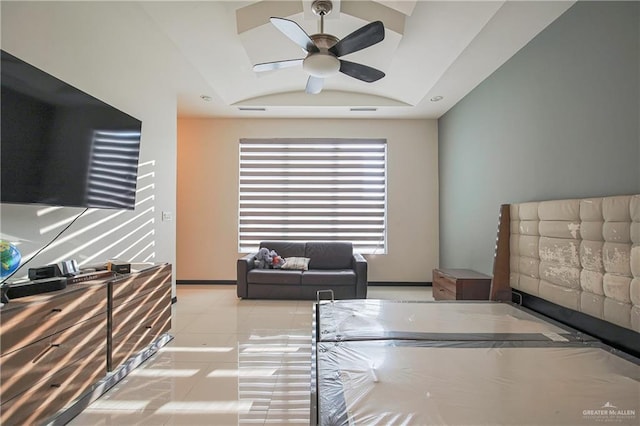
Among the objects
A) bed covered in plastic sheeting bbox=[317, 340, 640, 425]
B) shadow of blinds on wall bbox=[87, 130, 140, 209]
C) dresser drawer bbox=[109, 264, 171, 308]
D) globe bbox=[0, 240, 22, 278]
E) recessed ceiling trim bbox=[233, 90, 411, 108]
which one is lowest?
bed covered in plastic sheeting bbox=[317, 340, 640, 425]

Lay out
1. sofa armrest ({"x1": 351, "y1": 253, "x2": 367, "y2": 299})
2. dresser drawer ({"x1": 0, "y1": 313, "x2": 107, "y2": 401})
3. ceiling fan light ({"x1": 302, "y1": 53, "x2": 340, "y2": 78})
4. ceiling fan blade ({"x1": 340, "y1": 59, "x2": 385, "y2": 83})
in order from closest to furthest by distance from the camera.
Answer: dresser drawer ({"x1": 0, "y1": 313, "x2": 107, "y2": 401}), ceiling fan light ({"x1": 302, "y1": 53, "x2": 340, "y2": 78}), ceiling fan blade ({"x1": 340, "y1": 59, "x2": 385, "y2": 83}), sofa armrest ({"x1": 351, "y1": 253, "x2": 367, "y2": 299})

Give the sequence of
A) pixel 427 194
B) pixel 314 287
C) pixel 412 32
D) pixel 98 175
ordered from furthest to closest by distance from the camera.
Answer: pixel 427 194 → pixel 314 287 → pixel 412 32 → pixel 98 175

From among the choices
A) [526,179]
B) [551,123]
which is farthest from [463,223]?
[551,123]

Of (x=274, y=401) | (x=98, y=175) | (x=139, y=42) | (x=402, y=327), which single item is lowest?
(x=274, y=401)

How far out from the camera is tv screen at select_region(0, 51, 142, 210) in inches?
68.1

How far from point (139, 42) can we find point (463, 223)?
4.66 m

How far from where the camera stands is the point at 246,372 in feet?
8.11

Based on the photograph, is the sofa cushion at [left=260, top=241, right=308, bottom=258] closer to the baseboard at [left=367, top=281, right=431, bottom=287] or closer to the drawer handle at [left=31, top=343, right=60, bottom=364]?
the baseboard at [left=367, top=281, right=431, bottom=287]

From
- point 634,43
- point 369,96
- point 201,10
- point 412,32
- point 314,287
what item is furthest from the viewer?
point 369,96

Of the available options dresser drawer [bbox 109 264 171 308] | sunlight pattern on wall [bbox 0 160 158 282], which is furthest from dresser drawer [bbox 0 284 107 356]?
sunlight pattern on wall [bbox 0 160 158 282]

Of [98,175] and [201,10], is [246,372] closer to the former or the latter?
[98,175]

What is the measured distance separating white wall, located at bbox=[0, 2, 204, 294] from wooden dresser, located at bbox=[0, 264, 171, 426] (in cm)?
56

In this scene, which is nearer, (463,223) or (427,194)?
(463,223)

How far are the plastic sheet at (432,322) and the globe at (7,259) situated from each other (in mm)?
1871
